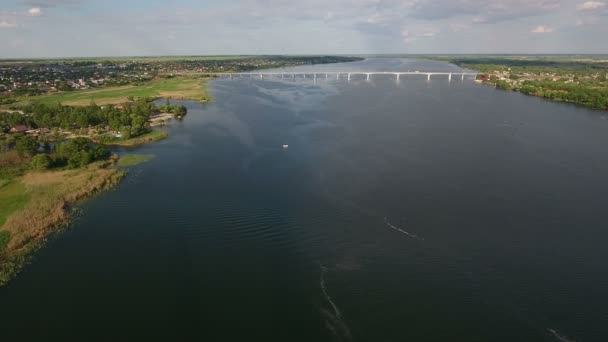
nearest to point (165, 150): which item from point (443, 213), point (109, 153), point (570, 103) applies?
point (109, 153)

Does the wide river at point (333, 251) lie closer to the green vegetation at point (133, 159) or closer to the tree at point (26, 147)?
the green vegetation at point (133, 159)

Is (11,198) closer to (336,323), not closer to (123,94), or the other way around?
(336,323)

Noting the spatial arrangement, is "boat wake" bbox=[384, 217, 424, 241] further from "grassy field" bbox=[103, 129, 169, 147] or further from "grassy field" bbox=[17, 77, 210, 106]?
"grassy field" bbox=[17, 77, 210, 106]

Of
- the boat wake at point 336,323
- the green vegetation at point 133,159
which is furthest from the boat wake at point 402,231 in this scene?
the green vegetation at point 133,159

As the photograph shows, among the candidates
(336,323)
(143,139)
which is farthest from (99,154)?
(336,323)

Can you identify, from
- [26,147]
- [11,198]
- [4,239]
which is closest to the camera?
[4,239]
